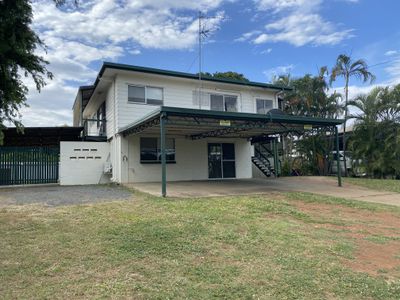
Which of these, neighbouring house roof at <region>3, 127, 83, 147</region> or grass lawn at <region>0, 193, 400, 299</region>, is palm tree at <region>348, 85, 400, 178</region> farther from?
neighbouring house roof at <region>3, 127, 83, 147</region>

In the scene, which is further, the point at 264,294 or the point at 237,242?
the point at 237,242

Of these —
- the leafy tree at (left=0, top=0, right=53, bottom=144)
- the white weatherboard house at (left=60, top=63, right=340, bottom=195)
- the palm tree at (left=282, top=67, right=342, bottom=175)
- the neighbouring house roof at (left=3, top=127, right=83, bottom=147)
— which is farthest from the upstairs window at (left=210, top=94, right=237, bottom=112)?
the leafy tree at (left=0, top=0, right=53, bottom=144)

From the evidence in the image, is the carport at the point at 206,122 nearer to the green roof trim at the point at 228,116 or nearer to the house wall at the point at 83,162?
the green roof trim at the point at 228,116

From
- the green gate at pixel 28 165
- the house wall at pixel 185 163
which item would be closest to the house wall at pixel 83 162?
the green gate at pixel 28 165

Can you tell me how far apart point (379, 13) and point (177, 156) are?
11.6 m

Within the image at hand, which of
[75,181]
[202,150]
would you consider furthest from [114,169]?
[202,150]

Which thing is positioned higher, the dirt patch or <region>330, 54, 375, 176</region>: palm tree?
<region>330, 54, 375, 176</region>: palm tree

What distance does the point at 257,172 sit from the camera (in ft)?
68.7

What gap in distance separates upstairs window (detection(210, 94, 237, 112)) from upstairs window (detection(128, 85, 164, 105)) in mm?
3071

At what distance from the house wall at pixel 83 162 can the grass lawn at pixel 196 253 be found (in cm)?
780

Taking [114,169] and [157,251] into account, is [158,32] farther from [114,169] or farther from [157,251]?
[157,251]

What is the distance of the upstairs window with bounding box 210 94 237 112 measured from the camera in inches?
725

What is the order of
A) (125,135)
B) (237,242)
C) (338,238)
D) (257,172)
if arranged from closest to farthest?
(237,242)
(338,238)
(125,135)
(257,172)

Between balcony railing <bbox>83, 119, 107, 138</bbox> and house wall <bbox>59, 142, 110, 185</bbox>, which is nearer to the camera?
house wall <bbox>59, 142, 110, 185</bbox>
